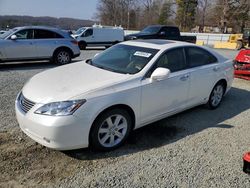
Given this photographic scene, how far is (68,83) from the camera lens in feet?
11.8

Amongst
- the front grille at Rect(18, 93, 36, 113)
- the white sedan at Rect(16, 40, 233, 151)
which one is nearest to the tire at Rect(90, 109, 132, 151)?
the white sedan at Rect(16, 40, 233, 151)

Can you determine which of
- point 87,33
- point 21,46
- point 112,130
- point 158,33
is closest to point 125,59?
point 112,130

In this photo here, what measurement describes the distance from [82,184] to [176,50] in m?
2.74

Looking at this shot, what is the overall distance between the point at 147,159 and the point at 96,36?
17.7 metres

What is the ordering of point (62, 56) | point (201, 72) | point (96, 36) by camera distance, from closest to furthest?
1. point (201, 72)
2. point (62, 56)
3. point (96, 36)

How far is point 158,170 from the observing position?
3232 millimetres

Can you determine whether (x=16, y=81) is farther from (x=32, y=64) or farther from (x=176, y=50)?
(x=176, y=50)

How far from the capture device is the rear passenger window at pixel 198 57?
4754mm

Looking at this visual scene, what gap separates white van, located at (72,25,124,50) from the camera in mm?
19453

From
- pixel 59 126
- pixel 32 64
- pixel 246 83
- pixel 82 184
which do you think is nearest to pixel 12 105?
pixel 59 126

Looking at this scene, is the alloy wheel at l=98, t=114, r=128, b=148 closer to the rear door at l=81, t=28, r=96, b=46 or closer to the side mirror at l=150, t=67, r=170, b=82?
the side mirror at l=150, t=67, r=170, b=82

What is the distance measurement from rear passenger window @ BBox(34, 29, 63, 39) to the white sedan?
5.74m

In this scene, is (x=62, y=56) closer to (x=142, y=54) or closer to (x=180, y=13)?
(x=142, y=54)

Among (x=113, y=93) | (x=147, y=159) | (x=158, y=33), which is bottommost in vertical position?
(x=147, y=159)
